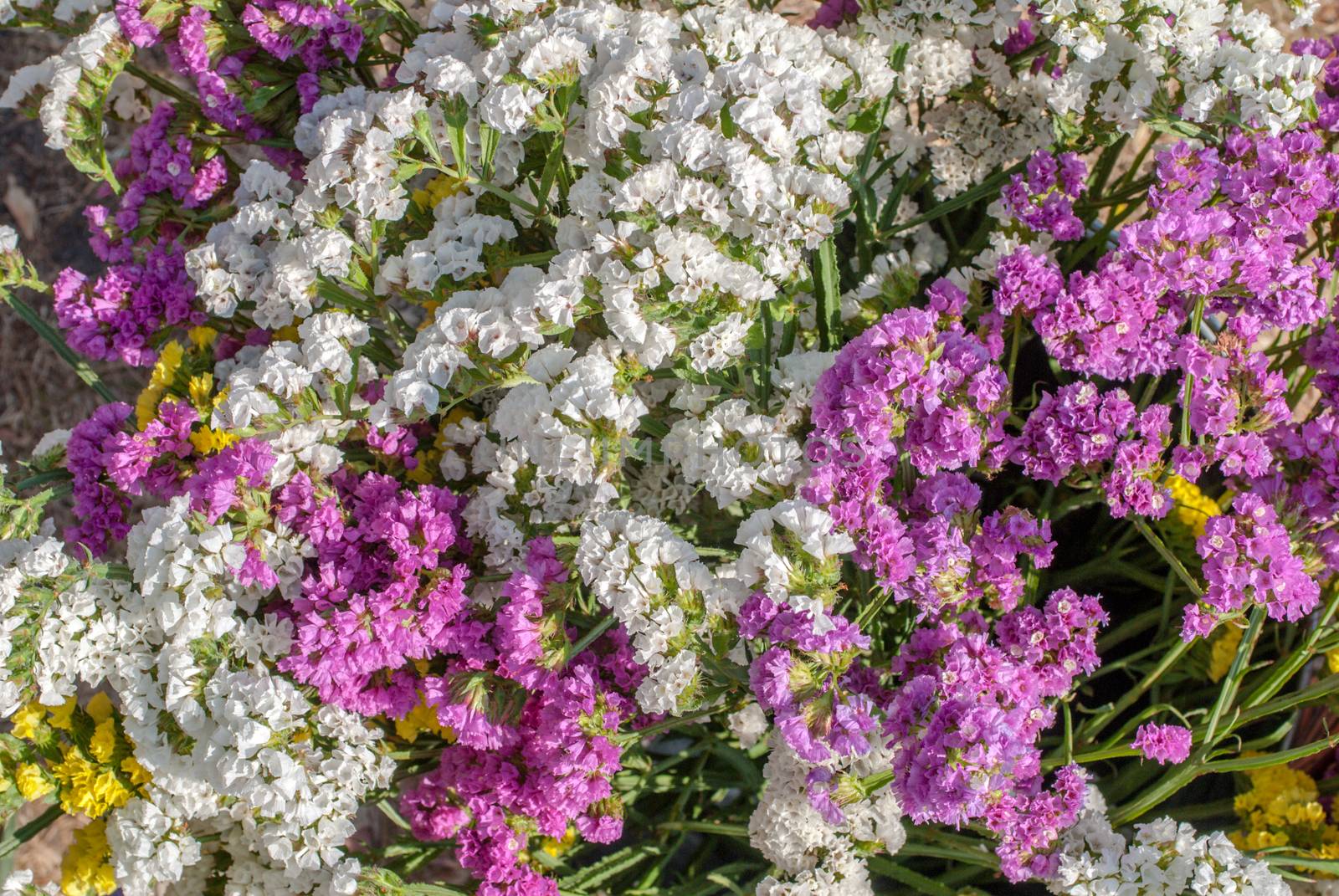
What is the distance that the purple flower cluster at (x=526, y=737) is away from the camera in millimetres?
1539

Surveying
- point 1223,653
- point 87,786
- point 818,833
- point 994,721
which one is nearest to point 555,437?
point 994,721

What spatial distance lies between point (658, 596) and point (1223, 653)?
3.49 ft

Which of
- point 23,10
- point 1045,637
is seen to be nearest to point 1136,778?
point 1045,637

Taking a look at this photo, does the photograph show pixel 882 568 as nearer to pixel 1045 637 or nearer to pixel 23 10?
pixel 1045 637

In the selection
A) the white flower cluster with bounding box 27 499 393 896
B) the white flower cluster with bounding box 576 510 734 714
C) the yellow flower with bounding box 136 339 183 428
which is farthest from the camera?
the yellow flower with bounding box 136 339 183 428

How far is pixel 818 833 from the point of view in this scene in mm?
1669

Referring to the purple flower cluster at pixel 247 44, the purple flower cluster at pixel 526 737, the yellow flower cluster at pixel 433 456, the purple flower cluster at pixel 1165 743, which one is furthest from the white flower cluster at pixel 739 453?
the purple flower cluster at pixel 247 44

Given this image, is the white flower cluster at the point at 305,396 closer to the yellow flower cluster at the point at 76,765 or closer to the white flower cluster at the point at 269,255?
the white flower cluster at the point at 269,255

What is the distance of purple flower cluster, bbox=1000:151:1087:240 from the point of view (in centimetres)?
170

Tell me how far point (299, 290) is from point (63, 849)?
246cm

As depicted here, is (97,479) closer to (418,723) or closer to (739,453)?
(418,723)

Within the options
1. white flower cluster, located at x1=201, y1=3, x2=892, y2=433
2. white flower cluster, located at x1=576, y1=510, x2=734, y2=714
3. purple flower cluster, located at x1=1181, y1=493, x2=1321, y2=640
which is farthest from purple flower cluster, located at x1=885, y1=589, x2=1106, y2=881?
white flower cluster, located at x1=201, y1=3, x2=892, y2=433

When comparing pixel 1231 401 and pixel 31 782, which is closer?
pixel 1231 401

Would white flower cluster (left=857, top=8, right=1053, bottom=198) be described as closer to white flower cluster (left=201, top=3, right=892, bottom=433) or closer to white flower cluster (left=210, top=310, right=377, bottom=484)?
white flower cluster (left=201, top=3, right=892, bottom=433)
